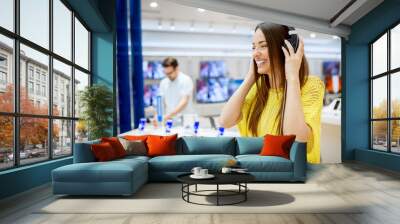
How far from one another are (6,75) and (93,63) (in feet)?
11.9

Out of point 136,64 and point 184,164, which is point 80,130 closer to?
point 136,64

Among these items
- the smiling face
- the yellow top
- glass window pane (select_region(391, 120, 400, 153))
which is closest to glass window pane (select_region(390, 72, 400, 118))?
glass window pane (select_region(391, 120, 400, 153))

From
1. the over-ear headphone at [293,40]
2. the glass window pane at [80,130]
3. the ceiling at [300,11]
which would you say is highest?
→ the ceiling at [300,11]

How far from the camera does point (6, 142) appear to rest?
4.64m

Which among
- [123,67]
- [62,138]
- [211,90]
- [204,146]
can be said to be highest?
[123,67]

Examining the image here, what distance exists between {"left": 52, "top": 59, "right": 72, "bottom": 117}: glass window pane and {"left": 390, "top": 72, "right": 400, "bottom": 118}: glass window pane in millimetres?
5890

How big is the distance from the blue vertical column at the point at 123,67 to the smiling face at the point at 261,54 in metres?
2.83

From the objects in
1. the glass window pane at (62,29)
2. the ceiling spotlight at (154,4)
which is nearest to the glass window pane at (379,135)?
the ceiling spotlight at (154,4)

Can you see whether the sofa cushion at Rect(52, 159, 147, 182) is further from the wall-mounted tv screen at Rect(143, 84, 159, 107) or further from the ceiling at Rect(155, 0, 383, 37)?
the wall-mounted tv screen at Rect(143, 84, 159, 107)

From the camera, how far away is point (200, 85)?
452 inches

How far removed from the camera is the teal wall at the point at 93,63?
4.71 metres

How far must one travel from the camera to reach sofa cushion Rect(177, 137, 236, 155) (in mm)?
6305

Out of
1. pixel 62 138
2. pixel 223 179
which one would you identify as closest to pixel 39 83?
pixel 62 138

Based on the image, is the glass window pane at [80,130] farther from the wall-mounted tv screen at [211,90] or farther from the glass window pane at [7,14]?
the wall-mounted tv screen at [211,90]
